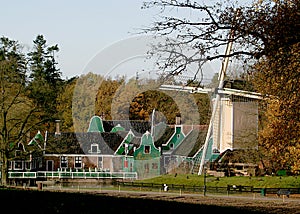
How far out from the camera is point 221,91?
4362 cm

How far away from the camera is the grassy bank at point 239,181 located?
1508 inches

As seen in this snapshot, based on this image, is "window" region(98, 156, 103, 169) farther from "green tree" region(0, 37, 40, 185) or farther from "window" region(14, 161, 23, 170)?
"green tree" region(0, 37, 40, 185)

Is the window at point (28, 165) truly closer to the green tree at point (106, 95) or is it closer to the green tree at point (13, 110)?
the green tree at point (106, 95)

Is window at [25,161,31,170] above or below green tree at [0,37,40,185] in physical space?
below

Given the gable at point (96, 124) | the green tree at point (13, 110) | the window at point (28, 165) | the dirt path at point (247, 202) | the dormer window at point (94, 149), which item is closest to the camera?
the dirt path at point (247, 202)

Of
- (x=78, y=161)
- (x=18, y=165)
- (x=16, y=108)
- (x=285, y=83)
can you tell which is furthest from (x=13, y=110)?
(x=285, y=83)

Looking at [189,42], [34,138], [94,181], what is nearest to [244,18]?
[189,42]

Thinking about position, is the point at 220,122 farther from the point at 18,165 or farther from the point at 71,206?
the point at 71,206

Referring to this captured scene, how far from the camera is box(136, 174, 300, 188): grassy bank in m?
38.3

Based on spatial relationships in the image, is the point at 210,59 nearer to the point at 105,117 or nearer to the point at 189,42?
the point at 189,42

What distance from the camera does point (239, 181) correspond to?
4012 cm

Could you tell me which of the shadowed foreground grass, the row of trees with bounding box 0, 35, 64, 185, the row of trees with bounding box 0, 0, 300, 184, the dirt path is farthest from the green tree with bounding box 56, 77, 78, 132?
the shadowed foreground grass

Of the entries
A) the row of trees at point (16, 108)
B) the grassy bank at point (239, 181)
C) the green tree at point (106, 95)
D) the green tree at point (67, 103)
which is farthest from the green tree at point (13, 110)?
the green tree at point (106, 95)

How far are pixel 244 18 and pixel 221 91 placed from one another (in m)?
31.1
